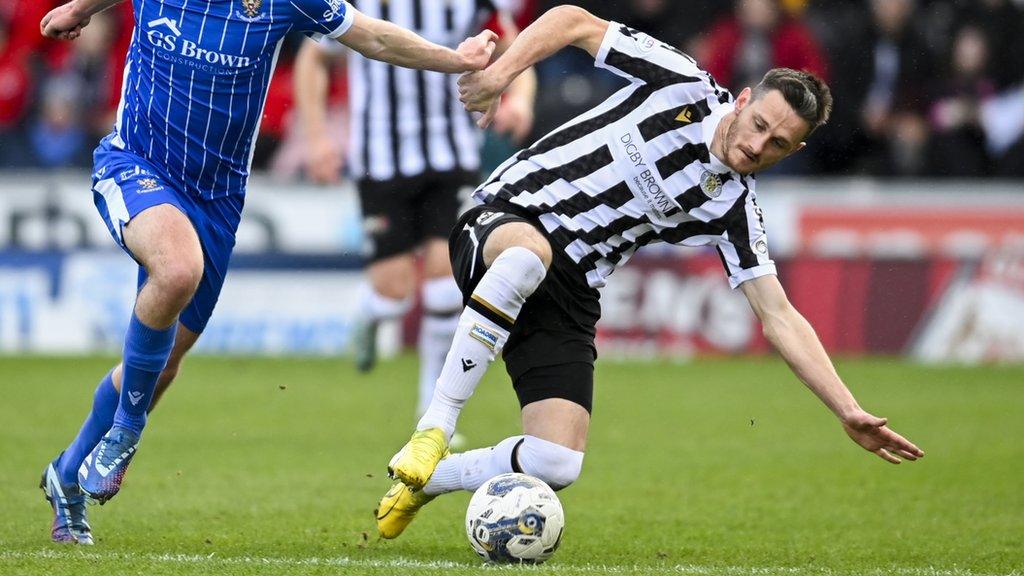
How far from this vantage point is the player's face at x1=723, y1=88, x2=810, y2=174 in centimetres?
550

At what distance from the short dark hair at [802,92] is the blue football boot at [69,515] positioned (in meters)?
2.90

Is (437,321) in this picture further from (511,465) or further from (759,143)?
(759,143)

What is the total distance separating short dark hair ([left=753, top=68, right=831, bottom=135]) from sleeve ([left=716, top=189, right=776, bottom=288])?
428mm

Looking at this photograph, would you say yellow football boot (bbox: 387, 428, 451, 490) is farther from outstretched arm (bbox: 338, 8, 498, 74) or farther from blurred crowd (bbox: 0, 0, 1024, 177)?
blurred crowd (bbox: 0, 0, 1024, 177)

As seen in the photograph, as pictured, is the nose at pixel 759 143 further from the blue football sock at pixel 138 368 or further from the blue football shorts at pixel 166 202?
the blue football sock at pixel 138 368

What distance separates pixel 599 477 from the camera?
25.9ft

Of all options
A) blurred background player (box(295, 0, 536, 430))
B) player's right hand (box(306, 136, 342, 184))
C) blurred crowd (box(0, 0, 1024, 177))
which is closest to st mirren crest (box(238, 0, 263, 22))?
blurred background player (box(295, 0, 536, 430))

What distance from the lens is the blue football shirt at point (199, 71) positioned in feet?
18.2

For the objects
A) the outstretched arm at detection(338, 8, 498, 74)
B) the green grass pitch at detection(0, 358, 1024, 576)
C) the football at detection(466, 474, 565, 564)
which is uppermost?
the outstretched arm at detection(338, 8, 498, 74)

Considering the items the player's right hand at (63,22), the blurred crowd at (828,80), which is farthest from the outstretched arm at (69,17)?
the blurred crowd at (828,80)

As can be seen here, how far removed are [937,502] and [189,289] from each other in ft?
12.5

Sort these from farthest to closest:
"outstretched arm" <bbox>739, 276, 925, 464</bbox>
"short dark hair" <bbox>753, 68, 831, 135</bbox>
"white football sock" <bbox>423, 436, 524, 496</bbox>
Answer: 1. "white football sock" <bbox>423, 436, 524, 496</bbox>
2. "short dark hair" <bbox>753, 68, 831, 135</bbox>
3. "outstretched arm" <bbox>739, 276, 925, 464</bbox>

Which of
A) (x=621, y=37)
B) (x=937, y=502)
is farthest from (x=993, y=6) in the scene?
(x=621, y=37)

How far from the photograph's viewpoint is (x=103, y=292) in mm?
13469
